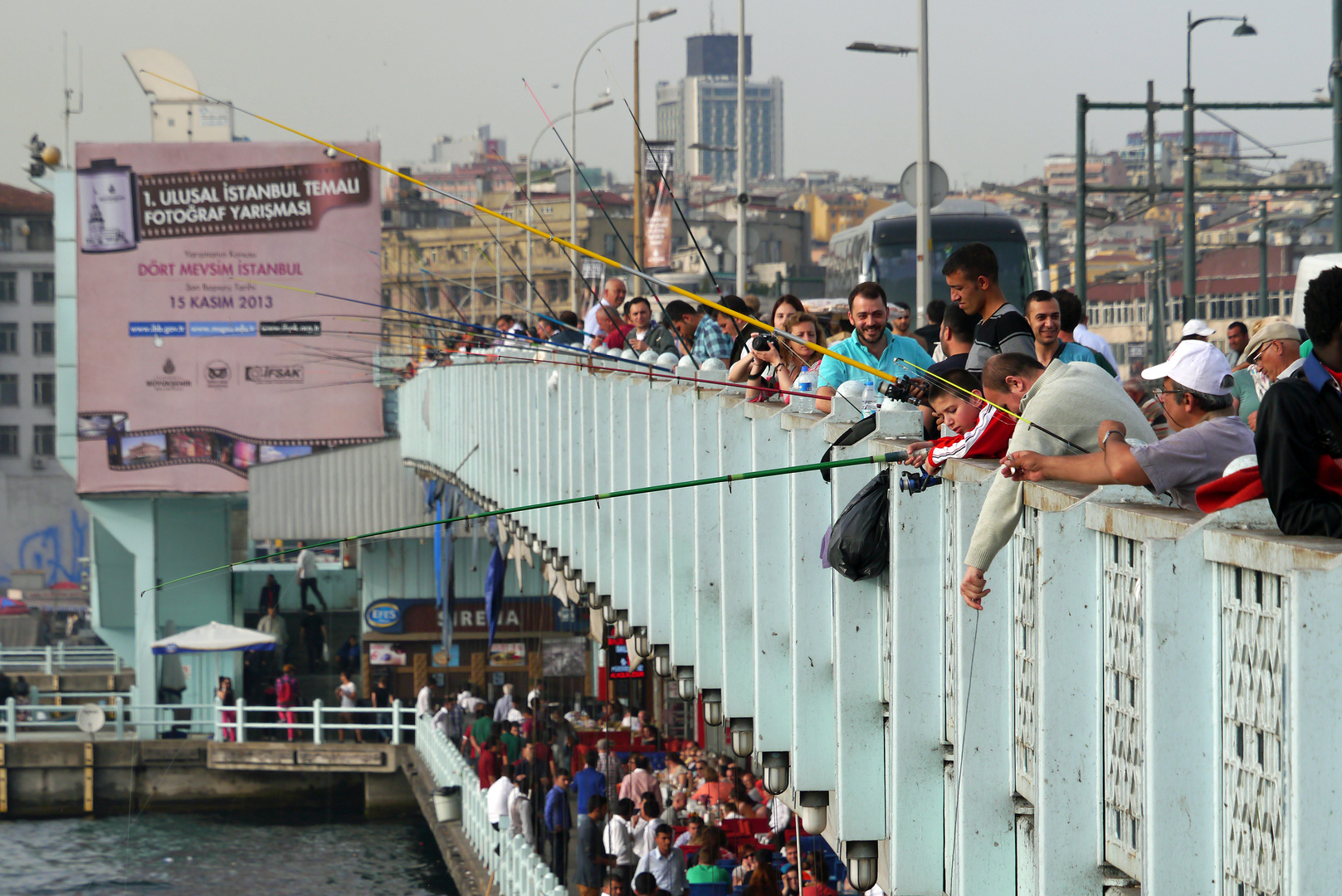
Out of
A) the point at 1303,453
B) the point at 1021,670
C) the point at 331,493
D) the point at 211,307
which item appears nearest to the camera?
the point at 1303,453

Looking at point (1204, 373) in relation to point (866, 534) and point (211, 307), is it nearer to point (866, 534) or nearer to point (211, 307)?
point (866, 534)

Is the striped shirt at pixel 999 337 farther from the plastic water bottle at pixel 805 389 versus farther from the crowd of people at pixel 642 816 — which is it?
the crowd of people at pixel 642 816

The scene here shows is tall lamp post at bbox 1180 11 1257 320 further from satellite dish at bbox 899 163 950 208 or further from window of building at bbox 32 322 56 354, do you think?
window of building at bbox 32 322 56 354

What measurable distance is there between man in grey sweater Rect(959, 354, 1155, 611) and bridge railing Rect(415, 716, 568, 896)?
1255 cm

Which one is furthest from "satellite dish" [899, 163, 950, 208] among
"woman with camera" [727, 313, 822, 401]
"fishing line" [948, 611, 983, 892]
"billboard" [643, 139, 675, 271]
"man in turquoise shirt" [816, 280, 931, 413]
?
"billboard" [643, 139, 675, 271]

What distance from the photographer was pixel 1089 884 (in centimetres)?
430

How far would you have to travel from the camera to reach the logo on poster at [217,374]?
135 ft

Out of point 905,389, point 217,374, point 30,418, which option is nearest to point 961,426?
point 905,389

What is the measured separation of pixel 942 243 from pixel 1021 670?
2325 centimetres

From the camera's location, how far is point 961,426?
5398 mm

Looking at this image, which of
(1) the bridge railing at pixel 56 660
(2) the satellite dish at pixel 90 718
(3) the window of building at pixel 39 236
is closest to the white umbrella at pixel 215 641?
(2) the satellite dish at pixel 90 718

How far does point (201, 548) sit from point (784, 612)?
36.2 m

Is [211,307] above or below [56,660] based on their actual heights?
above

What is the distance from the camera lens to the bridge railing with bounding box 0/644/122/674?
160 ft
